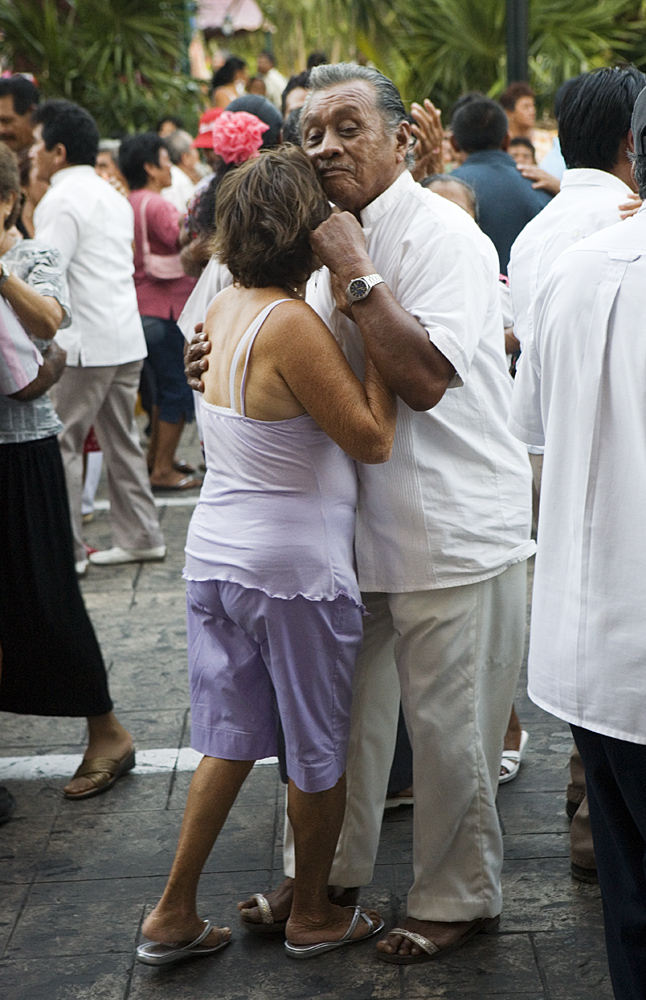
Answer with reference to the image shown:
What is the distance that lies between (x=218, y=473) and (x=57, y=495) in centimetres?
114

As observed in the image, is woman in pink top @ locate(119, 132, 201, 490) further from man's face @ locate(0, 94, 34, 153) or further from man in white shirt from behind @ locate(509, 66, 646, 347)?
man in white shirt from behind @ locate(509, 66, 646, 347)

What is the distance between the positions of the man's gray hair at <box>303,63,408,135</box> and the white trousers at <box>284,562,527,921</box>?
43.4 inches

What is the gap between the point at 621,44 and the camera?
13.8 m

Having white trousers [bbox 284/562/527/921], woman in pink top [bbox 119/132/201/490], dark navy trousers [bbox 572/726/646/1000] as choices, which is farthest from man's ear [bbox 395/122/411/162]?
woman in pink top [bbox 119/132/201/490]

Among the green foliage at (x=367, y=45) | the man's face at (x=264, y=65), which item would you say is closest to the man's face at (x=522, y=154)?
the green foliage at (x=367, y=45)

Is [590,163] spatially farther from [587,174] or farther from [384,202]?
[384,202]

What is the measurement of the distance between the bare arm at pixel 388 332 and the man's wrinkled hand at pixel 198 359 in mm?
416

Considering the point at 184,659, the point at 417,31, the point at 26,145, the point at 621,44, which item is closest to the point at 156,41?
the point at 417,31

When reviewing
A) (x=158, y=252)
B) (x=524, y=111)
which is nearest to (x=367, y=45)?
(x=524, y=111)

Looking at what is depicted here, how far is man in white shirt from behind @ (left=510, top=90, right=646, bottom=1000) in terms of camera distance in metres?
1.94

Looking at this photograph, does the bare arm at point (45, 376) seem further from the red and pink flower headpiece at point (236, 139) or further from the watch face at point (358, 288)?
the watch face at point (358, 288)

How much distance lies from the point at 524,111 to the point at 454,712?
6.98 meters

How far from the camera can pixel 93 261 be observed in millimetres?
5969

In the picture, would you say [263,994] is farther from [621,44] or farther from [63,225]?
[621,44]
